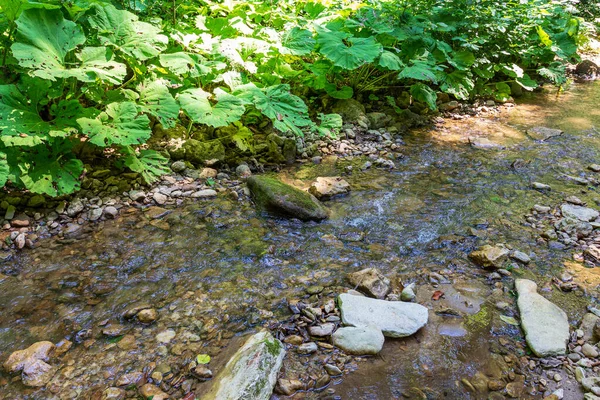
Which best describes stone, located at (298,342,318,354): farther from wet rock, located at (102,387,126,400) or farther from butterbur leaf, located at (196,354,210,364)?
wet rock, located at (102,387,126,400)

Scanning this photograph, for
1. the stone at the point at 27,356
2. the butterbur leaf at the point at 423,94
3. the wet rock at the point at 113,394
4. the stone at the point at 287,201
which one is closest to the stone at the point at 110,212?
the stone at the point at 287,201

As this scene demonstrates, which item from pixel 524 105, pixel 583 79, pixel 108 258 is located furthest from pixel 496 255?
pixel 583 79

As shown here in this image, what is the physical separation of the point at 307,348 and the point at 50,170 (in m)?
2.41

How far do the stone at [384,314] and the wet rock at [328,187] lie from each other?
4.68ft

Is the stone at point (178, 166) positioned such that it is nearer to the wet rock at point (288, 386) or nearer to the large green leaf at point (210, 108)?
the large green leaf at point (210, 108)

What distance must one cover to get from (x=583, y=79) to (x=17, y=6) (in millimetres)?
9454

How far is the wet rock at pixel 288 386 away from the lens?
183 cm

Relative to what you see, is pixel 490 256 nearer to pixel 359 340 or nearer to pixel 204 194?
pixel 359 340

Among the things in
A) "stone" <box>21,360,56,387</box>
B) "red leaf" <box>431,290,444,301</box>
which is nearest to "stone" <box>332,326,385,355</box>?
"red leaf" <box>431,290,444,301</box>

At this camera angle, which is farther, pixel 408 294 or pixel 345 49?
pixel 345 49

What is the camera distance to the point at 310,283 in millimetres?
2568

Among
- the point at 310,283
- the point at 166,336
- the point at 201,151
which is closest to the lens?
the point at 166,336

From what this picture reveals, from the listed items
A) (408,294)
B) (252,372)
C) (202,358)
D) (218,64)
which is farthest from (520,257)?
(218,64)

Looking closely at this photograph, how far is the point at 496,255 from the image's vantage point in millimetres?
2762
